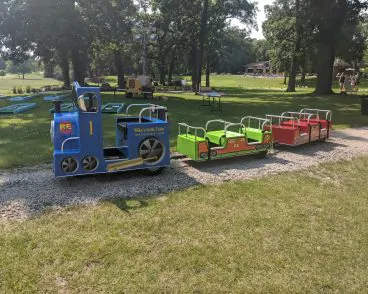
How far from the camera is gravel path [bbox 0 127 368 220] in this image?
6.32 m

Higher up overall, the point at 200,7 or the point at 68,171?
the point at 200,7

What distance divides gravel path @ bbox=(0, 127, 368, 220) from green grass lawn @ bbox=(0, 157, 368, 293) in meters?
0.46

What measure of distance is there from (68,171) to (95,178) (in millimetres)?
684

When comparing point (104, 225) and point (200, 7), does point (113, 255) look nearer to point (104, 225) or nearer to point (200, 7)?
point (104, 225)

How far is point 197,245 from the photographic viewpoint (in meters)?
4.90

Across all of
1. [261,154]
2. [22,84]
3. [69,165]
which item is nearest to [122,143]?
[69,165]

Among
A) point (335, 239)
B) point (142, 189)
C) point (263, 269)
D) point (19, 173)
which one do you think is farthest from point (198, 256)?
point (19, 173)

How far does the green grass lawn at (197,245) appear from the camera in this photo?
4098mm

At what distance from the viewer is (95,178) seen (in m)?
7.55

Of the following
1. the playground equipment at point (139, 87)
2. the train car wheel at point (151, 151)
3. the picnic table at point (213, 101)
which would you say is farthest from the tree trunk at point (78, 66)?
the train car wheel at point (151, 151)

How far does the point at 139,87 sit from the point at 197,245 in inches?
941

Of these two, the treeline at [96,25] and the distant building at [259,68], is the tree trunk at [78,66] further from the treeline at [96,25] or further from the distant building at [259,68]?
the distant building at [259,68]

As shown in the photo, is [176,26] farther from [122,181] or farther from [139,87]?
[122,181]

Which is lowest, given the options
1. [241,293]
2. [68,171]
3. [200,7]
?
[241,293]
